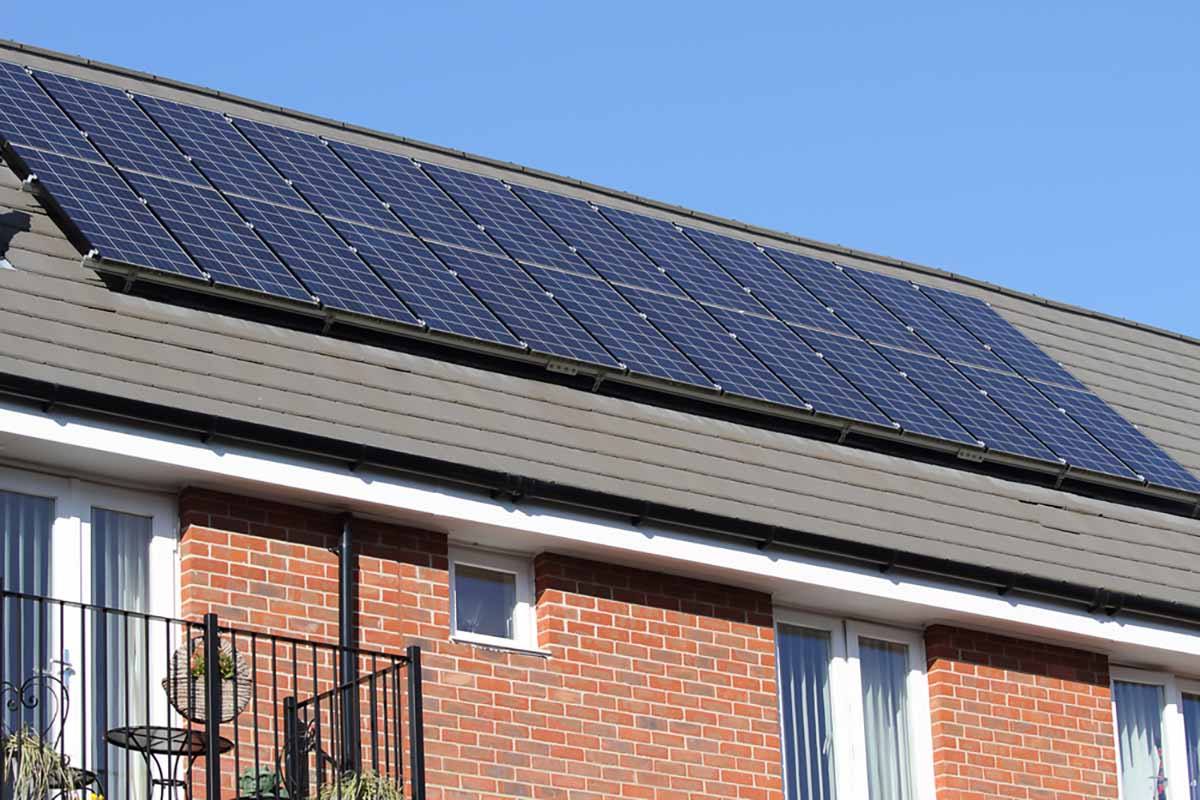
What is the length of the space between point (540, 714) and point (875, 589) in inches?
114

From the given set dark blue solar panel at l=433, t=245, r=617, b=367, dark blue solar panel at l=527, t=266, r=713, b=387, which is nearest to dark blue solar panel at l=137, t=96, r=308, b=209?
dark blue solar panel at l=433, t=245, r=617, b=367

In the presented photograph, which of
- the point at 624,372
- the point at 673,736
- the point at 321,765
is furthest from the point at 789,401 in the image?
the point at 321,765

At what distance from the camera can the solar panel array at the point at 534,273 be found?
60.3ft

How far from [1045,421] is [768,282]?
9.02ft

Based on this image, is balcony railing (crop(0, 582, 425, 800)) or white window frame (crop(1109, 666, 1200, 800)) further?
white window frame (crop(1109, 666, 1200, 800))

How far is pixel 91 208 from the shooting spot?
17.7 metres

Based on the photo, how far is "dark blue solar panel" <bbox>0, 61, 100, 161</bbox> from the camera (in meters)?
18.7

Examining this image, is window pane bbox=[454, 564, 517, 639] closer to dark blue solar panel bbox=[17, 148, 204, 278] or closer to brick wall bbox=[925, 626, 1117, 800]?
dark blue solar panel bbox=[17, 148, 204, 278]

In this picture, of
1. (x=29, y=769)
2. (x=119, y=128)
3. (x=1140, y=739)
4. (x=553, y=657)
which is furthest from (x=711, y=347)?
(x=29, y=769)

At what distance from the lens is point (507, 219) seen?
2173cm

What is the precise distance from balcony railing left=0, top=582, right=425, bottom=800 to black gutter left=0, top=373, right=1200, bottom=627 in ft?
4.03

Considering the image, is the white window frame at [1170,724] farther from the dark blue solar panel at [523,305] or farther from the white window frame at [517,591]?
the white window frame at [517,591]

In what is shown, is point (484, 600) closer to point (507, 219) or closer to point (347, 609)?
point (347, 609)

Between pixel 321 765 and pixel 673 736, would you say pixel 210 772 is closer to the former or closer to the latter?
pixel 321 765
